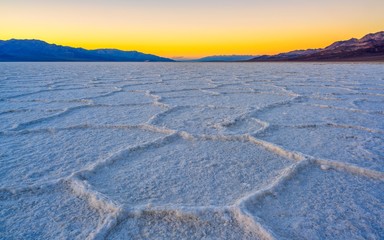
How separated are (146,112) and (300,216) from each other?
1534mm

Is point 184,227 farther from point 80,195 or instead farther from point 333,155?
point 333,155

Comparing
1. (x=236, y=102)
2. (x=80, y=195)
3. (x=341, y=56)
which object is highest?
(x=80, y=195)

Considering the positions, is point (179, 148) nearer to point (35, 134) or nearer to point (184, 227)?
point (184, 227)

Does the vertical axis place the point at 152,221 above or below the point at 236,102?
above

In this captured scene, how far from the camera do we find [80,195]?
2.78 ft

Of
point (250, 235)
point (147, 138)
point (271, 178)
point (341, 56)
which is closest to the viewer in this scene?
point (250, 235)

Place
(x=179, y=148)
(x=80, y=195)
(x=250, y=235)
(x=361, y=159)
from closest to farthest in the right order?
(x=250, y=235)
(x=80, y=195)
(x=361, y=159)
(x=179, y=148)

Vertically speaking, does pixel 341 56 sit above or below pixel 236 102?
below

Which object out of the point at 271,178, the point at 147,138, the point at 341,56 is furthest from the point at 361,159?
the point at 341,56

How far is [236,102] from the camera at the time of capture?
8.46ft

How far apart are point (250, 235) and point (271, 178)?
350mm

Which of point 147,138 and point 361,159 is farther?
point 147,138

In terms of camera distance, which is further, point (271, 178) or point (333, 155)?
point (333, 155)

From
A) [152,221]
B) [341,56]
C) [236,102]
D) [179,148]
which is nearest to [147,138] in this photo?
[179,148]
